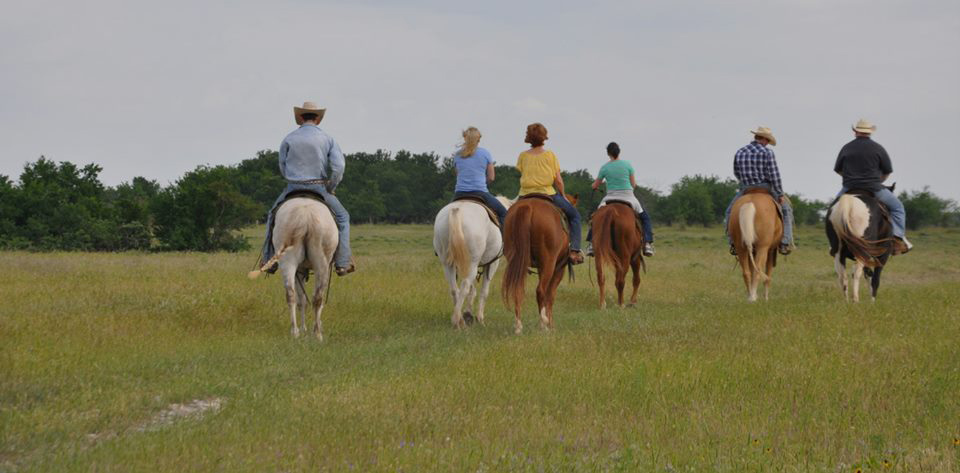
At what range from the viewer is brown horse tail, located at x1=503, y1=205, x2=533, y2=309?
1205 centimetres

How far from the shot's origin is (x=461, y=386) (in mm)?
8070

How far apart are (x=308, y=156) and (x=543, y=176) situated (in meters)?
3.10

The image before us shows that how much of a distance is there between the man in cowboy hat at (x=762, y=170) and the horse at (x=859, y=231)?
2.88 feet

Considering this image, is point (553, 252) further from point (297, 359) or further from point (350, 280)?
point (350, 280)

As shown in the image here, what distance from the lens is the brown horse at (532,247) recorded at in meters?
12.1

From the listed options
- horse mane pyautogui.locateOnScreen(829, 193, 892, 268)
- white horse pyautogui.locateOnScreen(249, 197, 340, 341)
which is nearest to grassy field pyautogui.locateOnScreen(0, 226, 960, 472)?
white horse pyautogui.locateOnScreen(249, 197, 340, 341)

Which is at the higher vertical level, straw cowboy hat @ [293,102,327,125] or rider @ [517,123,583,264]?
straw cowboy hat @ [293,102,327,125]

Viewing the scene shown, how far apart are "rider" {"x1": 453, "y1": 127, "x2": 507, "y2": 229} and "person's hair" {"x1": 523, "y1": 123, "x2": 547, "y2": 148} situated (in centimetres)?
87

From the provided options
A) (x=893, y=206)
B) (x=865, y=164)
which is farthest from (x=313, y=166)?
(x=893, y=206)

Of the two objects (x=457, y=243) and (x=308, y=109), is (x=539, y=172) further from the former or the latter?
(x=308, y=109)

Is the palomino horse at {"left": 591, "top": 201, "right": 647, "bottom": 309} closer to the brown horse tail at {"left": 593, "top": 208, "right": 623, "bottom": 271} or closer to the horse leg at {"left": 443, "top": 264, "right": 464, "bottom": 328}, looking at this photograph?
the brown horse tail at {"left": 593, "top": 208, "right": 623, "bottom": 271}

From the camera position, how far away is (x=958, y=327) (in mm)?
11258

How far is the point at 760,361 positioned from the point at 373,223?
78.6 m

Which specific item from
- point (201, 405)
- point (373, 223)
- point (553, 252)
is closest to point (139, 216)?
point (553, 252)
